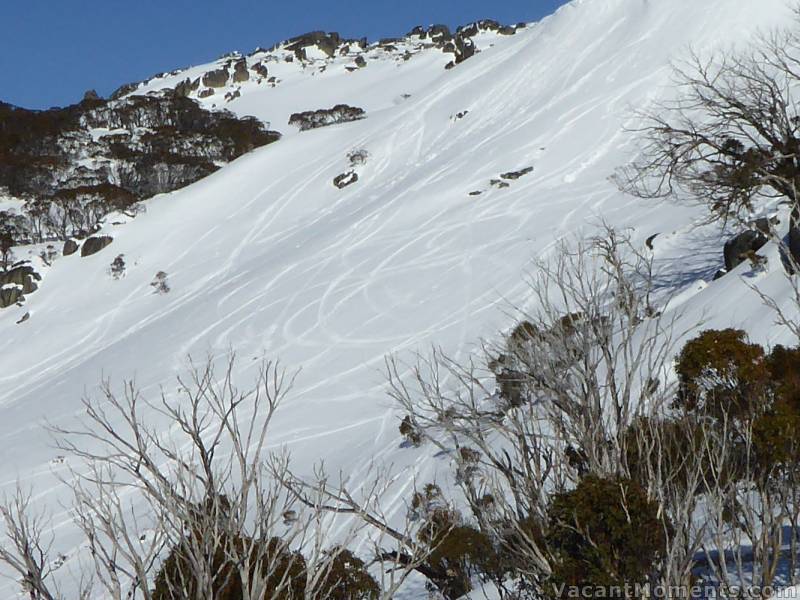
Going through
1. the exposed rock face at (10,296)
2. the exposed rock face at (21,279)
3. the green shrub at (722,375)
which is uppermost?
the exposed rock face at (21,279)

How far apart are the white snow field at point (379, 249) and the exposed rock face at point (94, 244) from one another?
Answer: 506mm

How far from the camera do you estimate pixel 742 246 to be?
1798 centimetres

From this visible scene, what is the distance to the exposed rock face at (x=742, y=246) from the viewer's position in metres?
17.7

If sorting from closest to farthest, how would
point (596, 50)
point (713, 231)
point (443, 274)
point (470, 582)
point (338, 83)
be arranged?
point (470, 582), point (713, 231), point (443, 274), point (596, 50), point (338, 83)

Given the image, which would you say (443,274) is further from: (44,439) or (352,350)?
(44,439)

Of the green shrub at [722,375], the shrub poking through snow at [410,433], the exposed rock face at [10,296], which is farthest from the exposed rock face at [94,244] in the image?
the green shrub at [722,375]

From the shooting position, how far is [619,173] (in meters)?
32.2

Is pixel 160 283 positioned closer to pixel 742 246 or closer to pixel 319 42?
pixel 742 246

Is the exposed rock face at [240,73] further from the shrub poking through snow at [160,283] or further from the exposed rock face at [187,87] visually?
the shrub poking through snow at [160,283]

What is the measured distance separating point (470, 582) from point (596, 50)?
40897 millimetres

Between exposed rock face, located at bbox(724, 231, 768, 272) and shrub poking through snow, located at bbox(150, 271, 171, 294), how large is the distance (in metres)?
21.9

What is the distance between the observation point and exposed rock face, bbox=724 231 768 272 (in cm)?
1773

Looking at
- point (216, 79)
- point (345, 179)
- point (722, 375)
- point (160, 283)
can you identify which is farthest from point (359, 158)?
point (216, 79)

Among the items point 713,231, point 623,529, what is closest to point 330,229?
point 713,231
